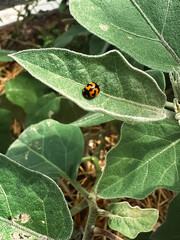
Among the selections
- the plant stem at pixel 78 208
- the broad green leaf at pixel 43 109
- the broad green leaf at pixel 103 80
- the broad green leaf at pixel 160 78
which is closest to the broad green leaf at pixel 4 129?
the broad green leaf at pixel 43 109

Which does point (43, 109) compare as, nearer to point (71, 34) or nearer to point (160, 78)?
point (71, 34)

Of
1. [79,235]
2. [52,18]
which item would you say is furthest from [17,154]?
[52,18]

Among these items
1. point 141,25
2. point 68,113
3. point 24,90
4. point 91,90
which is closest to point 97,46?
point 68,113

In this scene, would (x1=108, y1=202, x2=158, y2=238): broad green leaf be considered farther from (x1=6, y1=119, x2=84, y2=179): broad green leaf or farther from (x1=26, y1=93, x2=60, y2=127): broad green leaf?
(x1=26, y1=93, x2=60, y2=127): broad green leaf

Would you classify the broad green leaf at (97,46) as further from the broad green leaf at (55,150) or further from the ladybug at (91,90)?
the ladybug at (91,90)

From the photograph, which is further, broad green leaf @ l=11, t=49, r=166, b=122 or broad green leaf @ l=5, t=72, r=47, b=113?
broad green leaf @ l=5, t=72, r=47, b=113

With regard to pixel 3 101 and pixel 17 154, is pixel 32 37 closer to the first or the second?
pixel 3 101

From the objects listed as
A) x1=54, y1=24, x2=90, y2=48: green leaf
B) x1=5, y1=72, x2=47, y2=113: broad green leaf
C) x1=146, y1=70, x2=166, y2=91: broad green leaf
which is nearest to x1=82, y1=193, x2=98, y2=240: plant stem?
x1=146, y1=70, x2=166, y2=91: broad green leaf
